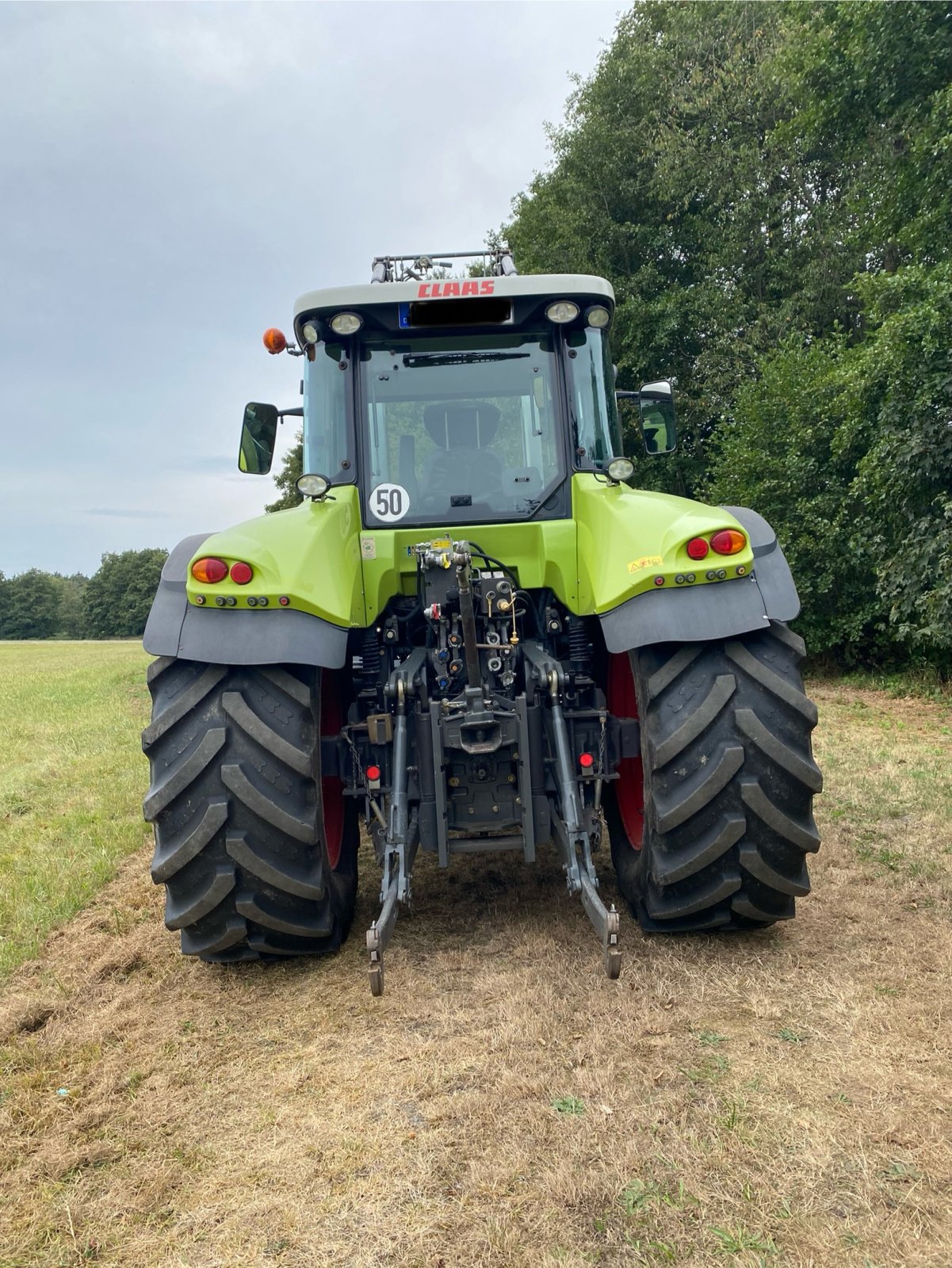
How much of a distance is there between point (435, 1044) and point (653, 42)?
765 inches

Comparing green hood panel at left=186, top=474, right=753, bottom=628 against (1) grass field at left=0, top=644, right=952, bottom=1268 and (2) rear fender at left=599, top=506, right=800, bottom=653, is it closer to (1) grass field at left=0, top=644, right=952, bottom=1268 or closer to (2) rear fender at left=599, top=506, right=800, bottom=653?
(2) rear fender at left=599, top=506, right=800, bottom=653

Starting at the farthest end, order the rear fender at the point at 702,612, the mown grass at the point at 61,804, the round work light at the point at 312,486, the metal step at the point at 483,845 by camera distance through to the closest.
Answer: the mown grass at the point at 61,804
the round work light at the point at 312,486
the metal step at the point at 483,845
the rear fender at the point at 702,612

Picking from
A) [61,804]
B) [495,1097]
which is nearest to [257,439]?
[495,1097]

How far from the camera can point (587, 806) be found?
3471mm

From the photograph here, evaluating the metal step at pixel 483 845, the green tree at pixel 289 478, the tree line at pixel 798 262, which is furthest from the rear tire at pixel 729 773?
the green tree at pixel 289 478

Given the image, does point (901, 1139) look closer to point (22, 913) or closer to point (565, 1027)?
point (565, 1027)

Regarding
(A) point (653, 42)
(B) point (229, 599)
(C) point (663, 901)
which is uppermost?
(A) point (653, 42)

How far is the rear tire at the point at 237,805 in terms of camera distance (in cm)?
306

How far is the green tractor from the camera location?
307 centimetres

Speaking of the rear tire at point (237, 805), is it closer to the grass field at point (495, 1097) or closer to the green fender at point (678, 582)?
the grass field at point (495, 1097)

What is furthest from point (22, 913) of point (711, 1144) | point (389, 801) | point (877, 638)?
point (877, 638)

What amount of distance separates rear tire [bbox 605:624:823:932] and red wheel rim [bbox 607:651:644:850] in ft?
1.75

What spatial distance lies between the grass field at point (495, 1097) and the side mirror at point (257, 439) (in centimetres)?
214

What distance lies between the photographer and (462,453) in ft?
12.7
